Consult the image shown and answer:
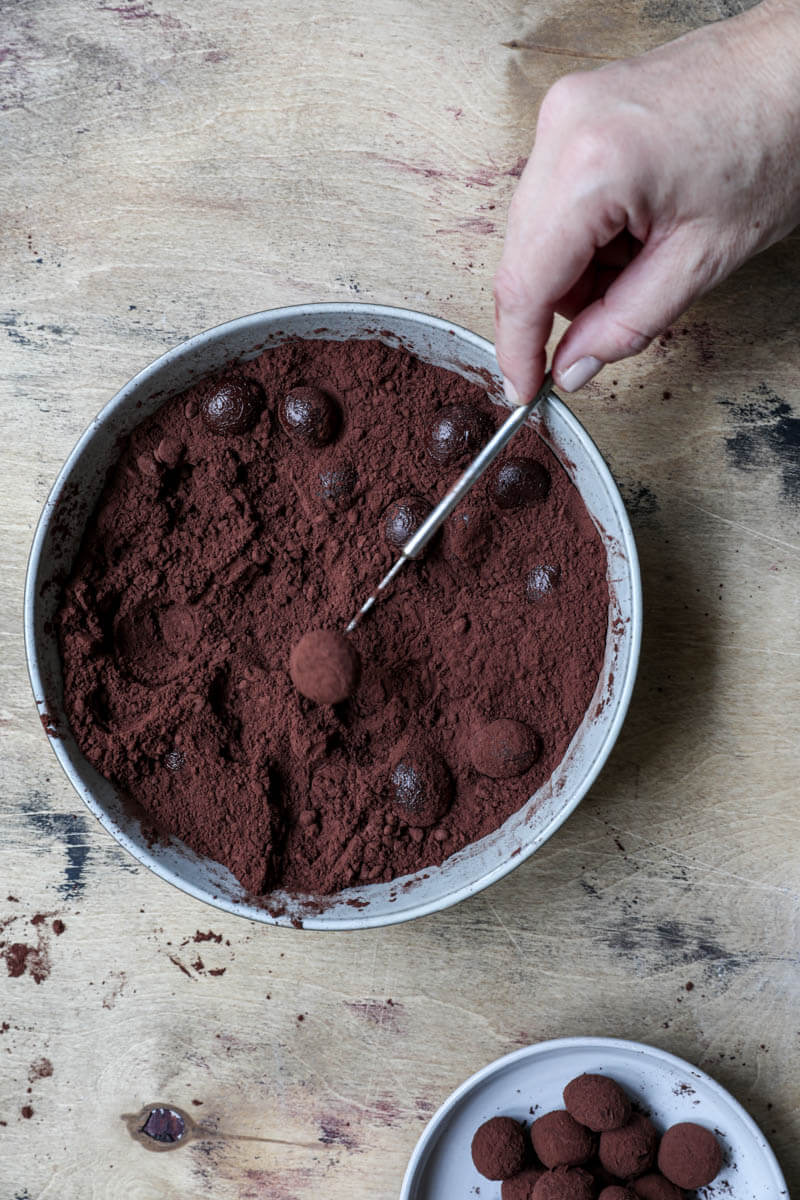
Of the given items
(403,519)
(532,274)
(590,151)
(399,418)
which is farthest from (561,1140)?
(590,151)

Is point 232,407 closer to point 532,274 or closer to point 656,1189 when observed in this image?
point 532,274

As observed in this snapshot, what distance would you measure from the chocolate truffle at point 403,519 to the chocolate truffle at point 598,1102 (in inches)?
26.3

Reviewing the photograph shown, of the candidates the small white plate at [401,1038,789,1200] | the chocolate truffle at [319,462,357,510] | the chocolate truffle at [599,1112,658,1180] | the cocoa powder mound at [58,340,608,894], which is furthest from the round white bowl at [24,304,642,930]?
the chocolate truffle at [599,1112,658,1180]

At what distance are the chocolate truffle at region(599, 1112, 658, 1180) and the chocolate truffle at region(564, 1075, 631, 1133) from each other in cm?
1

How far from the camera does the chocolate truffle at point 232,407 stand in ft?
3.30

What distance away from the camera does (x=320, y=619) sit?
1.01 meters

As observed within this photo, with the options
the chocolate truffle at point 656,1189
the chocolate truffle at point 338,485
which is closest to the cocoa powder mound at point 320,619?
the chocolate truffle at point 338,485

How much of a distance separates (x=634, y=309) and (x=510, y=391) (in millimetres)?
146

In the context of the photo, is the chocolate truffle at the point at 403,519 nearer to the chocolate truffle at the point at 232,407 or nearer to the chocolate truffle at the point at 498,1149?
the chocolate truffle at the point at 232,407

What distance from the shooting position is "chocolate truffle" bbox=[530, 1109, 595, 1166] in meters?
1.09

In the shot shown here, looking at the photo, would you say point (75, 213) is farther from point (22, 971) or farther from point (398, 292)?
point (22, 971)

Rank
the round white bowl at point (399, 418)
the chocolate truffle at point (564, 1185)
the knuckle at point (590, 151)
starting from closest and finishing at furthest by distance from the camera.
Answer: the knuckle at point (590, 151)
the round white bowl at point (399, 418)
the chocolate truffle at point (564, 1185)

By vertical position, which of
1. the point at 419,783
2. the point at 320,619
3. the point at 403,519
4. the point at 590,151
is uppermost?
the point at 590,151

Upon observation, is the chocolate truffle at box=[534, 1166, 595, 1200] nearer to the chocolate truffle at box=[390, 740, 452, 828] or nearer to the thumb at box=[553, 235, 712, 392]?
the chocolate truffle at box=[390, 740, 452, 828]
